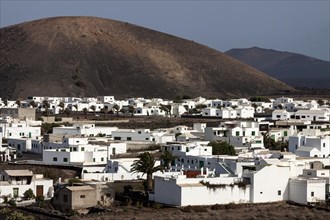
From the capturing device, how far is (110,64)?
12619 centimetres

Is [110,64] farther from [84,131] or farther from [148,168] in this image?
[148,168]

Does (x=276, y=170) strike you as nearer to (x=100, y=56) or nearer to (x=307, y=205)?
(x=307, y=205)

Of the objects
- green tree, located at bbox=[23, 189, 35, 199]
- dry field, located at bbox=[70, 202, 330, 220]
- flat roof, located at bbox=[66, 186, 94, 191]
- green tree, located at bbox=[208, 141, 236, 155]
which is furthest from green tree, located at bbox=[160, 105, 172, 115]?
dry field, located at bbox=[70, 202, 330, 220]

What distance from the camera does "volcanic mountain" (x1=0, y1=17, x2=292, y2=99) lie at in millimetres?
Answer: 117438

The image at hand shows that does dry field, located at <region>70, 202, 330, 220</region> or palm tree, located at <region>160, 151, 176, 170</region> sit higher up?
palm tree, located at <region>160, 151, 176, 170</region>

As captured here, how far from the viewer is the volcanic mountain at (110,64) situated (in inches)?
4624

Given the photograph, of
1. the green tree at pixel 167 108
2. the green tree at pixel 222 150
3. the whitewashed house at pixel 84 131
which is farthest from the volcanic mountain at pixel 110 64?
the green tree at pixel 222 150

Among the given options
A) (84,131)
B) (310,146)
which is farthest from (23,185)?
(84,131)

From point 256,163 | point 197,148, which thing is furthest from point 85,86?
point 256,163

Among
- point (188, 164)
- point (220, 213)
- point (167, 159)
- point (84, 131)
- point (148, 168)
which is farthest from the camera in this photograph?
point (84, 131)

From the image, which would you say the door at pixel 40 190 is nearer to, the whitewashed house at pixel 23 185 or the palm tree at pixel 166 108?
the whitewashed house at pixel 23 185

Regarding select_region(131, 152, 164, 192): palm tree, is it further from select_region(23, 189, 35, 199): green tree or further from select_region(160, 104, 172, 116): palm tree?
select_region(160, 104, 172, 116): palm tree

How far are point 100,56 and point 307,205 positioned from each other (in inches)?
3932

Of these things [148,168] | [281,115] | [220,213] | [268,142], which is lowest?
[220,213]
